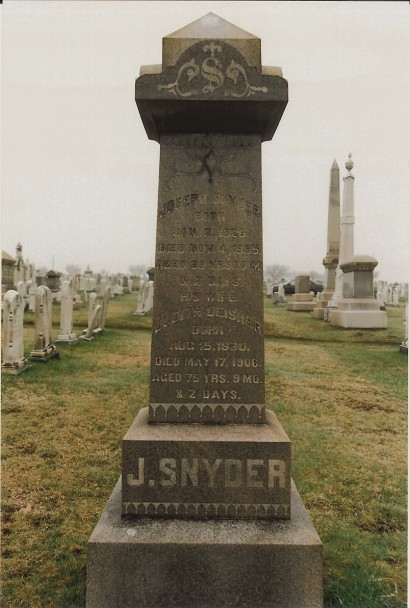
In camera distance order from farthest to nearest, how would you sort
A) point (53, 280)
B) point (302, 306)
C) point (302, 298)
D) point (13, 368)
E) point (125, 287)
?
point (125, 287) < point (53, 280) < point (302, 298) < point (302, 306) < point (13, 368)

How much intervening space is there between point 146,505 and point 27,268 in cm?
2632

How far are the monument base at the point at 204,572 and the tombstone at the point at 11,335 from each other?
6.26m

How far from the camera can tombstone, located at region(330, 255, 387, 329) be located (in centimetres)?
1473

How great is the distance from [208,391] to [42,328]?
690cm

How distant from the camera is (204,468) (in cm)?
261

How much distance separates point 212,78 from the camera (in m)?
2.65

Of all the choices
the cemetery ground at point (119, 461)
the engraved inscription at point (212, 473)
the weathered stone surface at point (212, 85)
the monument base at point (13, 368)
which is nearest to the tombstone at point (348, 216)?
the cemetery ground at point (119, 461)

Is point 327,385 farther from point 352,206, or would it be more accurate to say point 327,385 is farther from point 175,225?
point 352,206

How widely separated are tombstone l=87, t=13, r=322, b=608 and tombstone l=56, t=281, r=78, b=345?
26.6 feet

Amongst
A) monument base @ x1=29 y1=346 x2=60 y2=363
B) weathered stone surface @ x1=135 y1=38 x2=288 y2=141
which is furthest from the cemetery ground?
weathered stone surface @ x1=135 y1=38 x2=288 y2=141

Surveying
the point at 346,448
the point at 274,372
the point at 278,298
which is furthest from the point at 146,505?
the point at 278,298

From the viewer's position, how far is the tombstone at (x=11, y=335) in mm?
7898

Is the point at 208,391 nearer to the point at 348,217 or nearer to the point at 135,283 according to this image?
the point at 348,217

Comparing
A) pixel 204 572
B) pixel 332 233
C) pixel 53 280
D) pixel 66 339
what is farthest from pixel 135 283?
pixel 204 572
